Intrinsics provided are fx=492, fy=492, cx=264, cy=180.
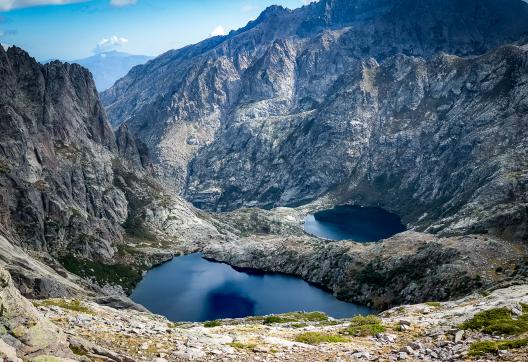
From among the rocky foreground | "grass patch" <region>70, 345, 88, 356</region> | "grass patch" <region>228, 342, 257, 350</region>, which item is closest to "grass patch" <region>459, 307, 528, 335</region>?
the rocky foreground

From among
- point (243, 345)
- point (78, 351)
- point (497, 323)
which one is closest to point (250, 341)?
point (243, 345)

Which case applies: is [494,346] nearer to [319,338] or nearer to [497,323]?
[497,323]

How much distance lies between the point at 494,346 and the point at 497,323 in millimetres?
7574

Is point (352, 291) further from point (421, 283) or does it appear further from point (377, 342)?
point (377, 342)

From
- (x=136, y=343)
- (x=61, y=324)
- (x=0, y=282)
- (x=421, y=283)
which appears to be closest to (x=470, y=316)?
(x=136, y=343)

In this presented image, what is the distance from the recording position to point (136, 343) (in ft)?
124

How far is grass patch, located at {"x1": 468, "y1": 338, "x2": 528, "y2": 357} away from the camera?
35.0 metres

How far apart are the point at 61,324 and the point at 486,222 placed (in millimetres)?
165450

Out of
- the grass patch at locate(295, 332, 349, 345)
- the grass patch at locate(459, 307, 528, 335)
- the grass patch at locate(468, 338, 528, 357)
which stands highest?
the grass patch at locate(459, 307, 528, 335)

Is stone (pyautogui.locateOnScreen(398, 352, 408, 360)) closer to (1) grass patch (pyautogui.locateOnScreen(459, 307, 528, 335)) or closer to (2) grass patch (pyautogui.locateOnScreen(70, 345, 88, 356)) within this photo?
(1) grass patch (pyautogui.locateOnScreen(459, 307, 528, 335))

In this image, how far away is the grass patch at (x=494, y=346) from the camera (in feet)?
115

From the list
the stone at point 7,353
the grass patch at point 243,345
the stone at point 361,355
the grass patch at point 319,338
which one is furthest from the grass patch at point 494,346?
the stone at point 7,353

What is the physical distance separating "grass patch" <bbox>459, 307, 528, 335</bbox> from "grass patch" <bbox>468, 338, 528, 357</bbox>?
13.6 feet

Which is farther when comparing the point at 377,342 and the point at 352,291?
the point at 352,291
